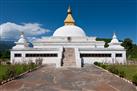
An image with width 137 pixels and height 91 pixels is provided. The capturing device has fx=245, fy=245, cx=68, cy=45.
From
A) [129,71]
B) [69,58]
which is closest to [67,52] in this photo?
[69,58]

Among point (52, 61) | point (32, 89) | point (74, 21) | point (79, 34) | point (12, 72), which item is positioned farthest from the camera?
point (74, 21)

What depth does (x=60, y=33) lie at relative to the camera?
41.8 meters

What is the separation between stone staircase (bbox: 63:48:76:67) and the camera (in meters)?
27.7

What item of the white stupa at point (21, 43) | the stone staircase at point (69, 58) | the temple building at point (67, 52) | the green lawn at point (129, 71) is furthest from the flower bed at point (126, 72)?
the white stupa at point (21, 43)

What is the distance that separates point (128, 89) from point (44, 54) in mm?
22476

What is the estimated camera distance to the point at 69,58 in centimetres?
3012

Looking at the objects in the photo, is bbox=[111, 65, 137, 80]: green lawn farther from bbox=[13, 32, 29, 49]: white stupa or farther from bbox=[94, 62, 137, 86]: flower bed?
bbox=[13, 32, 29, 49]: white stupa

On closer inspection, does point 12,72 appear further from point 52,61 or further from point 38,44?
point 38,44

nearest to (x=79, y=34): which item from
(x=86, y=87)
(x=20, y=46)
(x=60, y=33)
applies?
(x=60, y=33)

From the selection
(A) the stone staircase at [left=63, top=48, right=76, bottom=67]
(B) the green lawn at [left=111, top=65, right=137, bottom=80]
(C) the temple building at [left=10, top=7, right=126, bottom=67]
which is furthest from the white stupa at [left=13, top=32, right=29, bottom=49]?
(B) the green lawn at [left=111, top=65, right=137, bottom=80]

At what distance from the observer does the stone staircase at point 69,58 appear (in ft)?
→ 90.8

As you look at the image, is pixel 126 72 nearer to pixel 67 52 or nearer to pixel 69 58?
pixel 69 58

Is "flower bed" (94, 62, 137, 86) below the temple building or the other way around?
below

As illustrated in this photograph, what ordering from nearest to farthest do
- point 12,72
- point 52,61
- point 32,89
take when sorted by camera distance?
point 32,89, point 12,72, point 52,61
